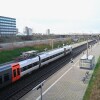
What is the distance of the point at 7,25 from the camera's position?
151500 millimetres

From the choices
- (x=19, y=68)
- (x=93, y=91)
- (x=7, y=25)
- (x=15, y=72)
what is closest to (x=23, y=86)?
(x=15, y=72)

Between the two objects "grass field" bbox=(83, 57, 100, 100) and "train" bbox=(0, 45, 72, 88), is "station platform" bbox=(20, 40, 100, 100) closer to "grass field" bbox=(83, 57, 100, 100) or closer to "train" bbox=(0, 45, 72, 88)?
"grass field" bbox=(83, 57, 100, 100)

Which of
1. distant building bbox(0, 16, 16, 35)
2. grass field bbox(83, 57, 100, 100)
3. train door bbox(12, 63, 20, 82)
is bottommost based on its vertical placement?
grass field bbox(83, 57, 100, 100)

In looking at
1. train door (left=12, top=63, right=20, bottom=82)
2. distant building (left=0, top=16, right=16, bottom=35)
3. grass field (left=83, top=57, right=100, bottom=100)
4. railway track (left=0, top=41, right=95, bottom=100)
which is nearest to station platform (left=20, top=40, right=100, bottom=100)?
grass field (left=83, top=57, right=100, bottom=100)

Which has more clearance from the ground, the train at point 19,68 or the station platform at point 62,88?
the train at point 19,68

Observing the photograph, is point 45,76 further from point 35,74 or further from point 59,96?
point 59,96

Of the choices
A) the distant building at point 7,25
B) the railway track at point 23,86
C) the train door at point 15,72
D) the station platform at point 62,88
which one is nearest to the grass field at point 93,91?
the station platform at point 62,88

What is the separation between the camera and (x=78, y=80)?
2858cm

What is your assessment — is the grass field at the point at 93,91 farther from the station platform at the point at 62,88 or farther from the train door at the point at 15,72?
the train door at the point at 15,72

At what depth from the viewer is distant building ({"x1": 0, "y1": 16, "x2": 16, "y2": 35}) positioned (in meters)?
144

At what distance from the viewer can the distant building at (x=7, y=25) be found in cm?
14439

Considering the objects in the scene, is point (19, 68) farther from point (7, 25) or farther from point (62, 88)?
point (7, 25)

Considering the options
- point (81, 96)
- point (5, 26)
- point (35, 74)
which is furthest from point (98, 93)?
point (5, 26)

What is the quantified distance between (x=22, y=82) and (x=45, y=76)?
4897 mm
